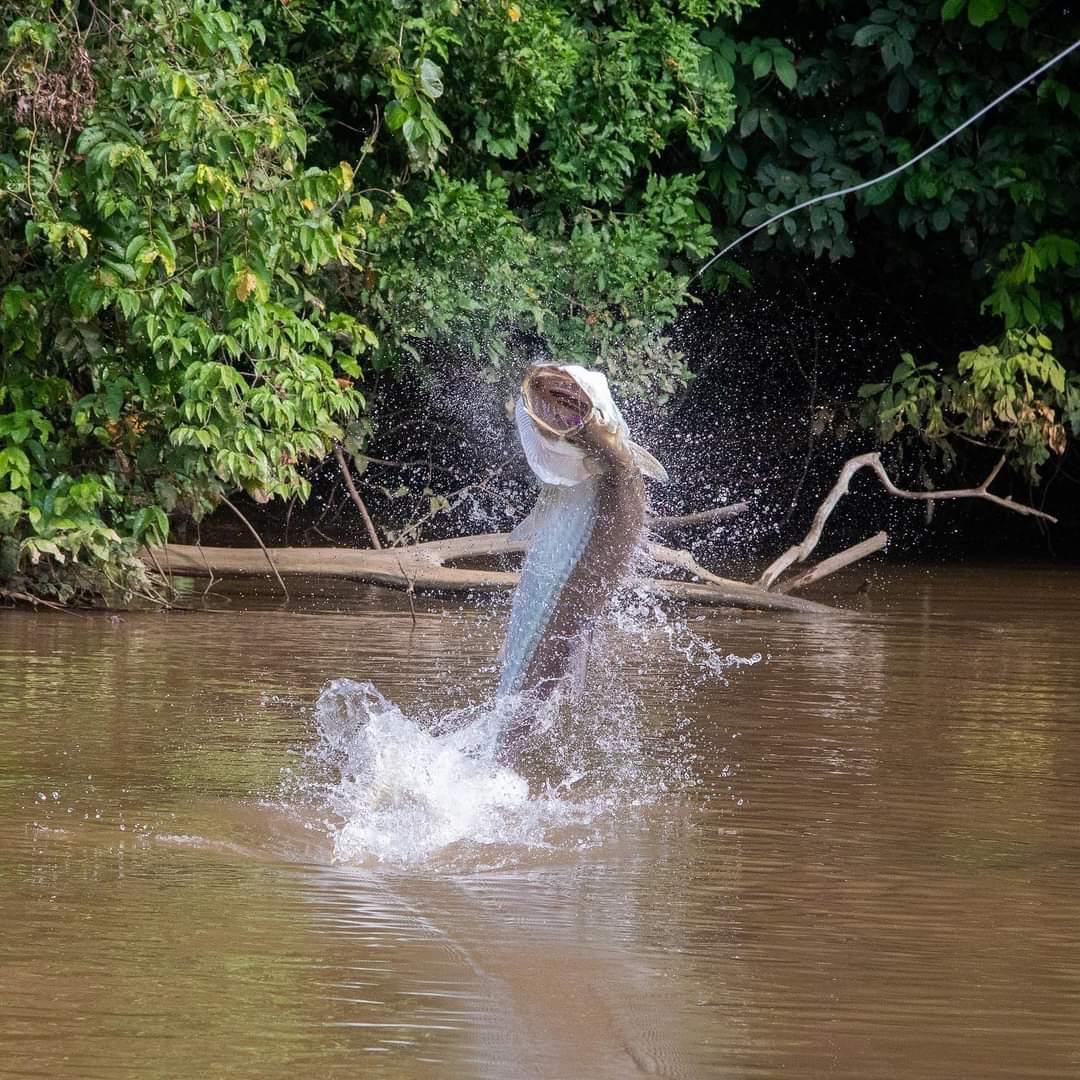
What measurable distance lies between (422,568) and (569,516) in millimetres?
5430

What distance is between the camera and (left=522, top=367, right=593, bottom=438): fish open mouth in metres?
4.69

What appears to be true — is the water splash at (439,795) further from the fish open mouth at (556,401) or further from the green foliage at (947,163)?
the green foliage at (947,163)

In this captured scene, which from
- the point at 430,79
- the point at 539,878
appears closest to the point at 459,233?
the point at 430,79

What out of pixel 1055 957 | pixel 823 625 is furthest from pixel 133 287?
pixel 1055 957

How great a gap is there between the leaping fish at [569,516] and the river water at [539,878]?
0.51 m

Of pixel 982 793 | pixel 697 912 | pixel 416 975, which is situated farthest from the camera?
pixel 982 793

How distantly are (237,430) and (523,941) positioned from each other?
5.27 metres

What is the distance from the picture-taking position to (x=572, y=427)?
4773 mm

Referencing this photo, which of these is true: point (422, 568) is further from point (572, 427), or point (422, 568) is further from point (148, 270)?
point (572, 427)

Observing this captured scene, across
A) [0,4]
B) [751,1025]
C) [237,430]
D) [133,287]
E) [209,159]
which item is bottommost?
[751,1025]

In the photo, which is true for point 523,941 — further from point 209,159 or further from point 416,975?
point 209,159

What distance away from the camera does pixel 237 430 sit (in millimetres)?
9133

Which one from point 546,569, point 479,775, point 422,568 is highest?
point 546,569

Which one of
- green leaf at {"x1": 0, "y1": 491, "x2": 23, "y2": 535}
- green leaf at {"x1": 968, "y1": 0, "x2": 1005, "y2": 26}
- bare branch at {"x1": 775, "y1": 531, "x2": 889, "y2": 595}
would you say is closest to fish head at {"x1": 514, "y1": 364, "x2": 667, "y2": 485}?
green leaf at {"x1": 0, "y1": 491, "x2": 23, "y2": 535}
